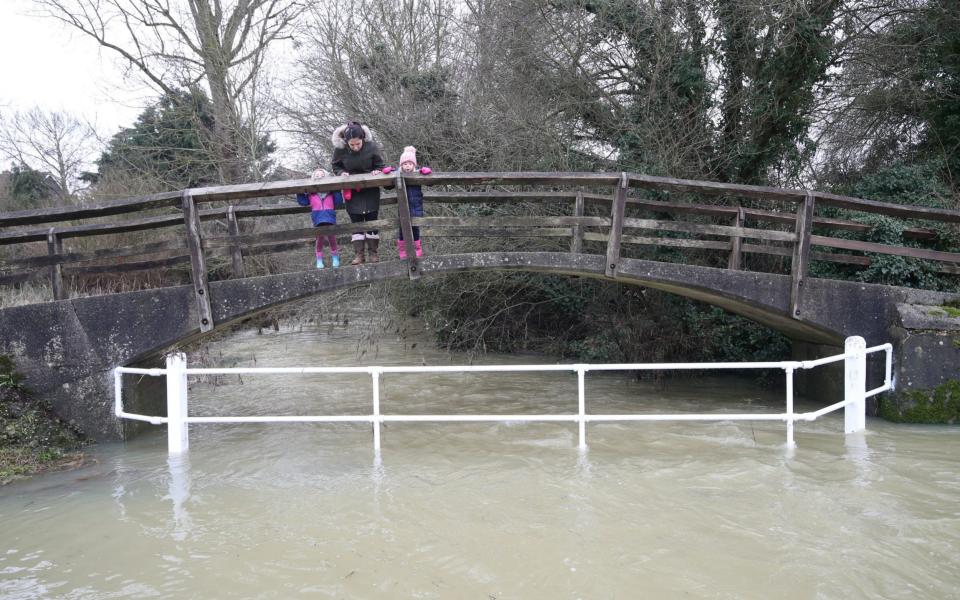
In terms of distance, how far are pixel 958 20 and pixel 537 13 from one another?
6.84 meters

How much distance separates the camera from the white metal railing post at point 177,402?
22.3 feet

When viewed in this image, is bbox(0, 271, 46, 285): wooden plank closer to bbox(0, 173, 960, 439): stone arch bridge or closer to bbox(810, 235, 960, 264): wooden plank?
bbox(0, 173, 960, 439): stone arch bridge

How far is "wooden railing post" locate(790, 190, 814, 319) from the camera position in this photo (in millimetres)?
7824

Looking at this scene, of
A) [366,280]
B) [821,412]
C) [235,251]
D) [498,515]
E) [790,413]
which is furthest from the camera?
[235,251]

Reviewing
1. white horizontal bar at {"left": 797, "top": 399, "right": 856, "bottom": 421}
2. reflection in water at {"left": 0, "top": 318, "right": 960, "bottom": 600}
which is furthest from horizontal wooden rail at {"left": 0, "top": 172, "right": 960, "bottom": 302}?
reflection in water at {"left": 0, "top": 318, "right": 960, "bottom": 600}

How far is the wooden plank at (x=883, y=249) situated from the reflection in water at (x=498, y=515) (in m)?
2.00

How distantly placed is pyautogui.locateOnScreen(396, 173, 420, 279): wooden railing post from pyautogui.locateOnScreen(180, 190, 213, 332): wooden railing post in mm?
2073

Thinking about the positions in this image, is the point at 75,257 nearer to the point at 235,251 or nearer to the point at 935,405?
the point at 235,251

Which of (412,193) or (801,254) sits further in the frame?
(801,254)

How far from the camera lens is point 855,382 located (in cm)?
740

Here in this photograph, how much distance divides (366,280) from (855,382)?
17.3 ft

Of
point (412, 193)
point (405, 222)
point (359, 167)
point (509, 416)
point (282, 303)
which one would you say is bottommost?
point (509, 416)

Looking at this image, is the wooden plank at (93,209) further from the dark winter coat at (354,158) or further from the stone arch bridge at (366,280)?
the dark winter coat at (354,158)

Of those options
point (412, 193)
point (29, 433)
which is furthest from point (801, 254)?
point (29, 433)
